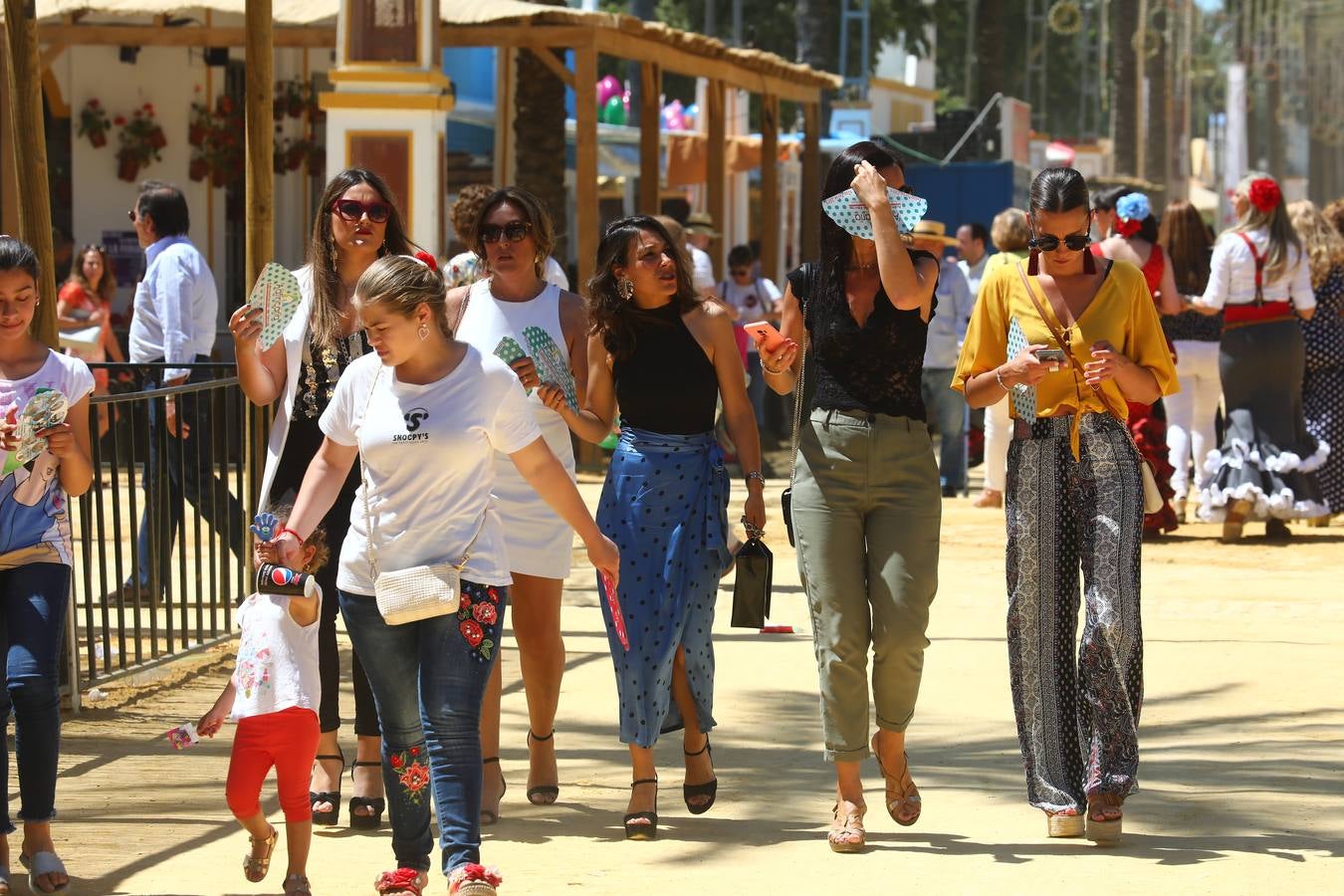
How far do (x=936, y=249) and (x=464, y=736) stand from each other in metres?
10.5

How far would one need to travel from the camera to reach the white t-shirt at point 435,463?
16.2ft

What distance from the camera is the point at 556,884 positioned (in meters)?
5.48

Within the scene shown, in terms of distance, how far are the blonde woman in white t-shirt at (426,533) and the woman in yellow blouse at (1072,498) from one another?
61.6 inches

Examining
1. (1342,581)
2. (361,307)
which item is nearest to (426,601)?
(361,307)

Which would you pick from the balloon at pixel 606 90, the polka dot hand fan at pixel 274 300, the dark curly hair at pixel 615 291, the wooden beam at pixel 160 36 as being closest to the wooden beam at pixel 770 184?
the wooden beam at pixel 160 36

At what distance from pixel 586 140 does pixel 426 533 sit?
12.2 metres

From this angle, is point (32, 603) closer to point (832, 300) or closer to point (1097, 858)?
point (832, 300)

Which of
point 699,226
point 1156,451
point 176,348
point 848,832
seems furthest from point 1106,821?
point 699,226

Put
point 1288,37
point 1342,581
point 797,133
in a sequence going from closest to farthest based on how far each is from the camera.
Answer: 1. point 1342,581
2. point 797,133
3. point 1288,37

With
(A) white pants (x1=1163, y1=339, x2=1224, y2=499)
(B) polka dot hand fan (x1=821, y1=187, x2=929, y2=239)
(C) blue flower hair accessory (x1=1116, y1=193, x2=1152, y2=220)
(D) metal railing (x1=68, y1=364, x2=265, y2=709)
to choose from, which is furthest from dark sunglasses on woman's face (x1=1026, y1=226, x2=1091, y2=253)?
(A) white pants (x1=1163, y1=339, x2=1224, y2=499)

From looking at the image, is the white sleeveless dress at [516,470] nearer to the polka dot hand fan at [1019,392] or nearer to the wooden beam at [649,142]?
the polka dot hand fan at [1019,392]

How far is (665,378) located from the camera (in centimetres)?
615

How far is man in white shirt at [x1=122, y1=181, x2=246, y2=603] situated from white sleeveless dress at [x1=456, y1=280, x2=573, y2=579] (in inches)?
102

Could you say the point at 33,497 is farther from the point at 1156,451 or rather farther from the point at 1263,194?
the point at 1156,451
